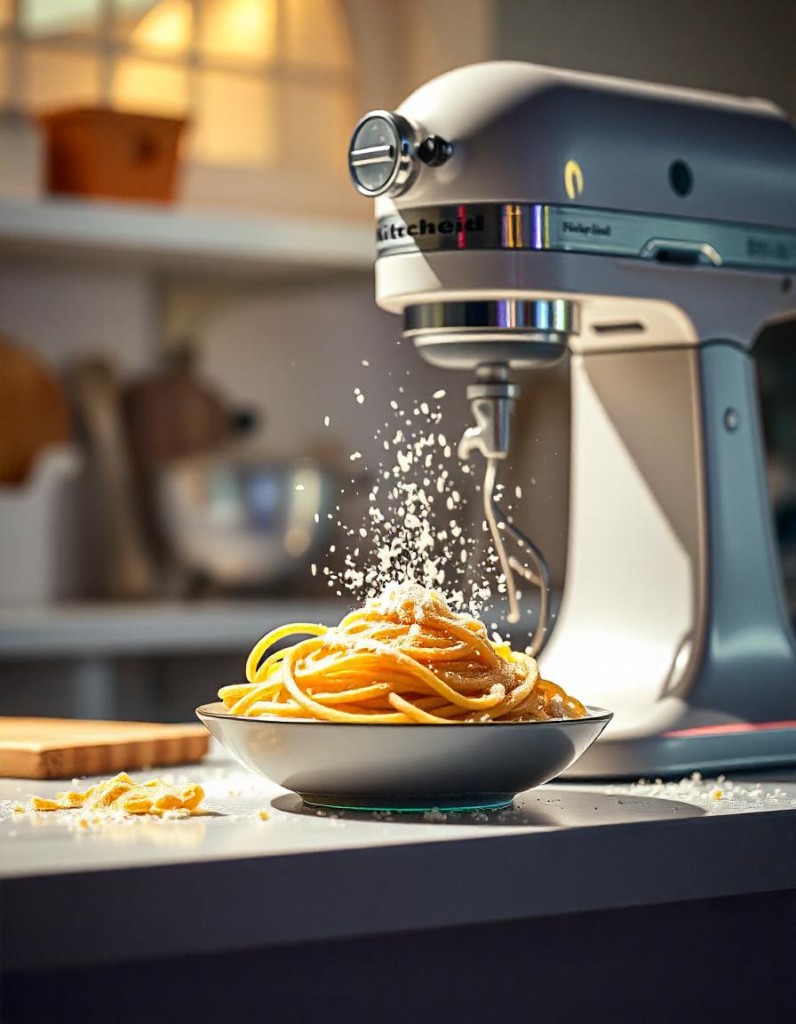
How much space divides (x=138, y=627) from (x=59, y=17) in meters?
1.27

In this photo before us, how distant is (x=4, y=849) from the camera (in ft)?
2.76

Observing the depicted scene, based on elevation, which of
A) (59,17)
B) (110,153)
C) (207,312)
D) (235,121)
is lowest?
(207,312)

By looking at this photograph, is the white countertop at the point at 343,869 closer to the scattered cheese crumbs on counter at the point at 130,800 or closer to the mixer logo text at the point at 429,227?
the scattered cheese crumbs on counter at the point at 130,800

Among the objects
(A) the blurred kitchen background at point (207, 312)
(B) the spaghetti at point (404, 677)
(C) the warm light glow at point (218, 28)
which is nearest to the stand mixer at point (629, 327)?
(B) the spaghetti at point (404, 677)

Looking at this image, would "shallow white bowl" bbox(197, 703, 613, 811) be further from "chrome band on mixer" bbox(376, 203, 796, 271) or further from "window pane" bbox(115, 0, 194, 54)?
"window pane" bbox(115, 0, 194, 54)

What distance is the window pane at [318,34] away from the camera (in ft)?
11.2

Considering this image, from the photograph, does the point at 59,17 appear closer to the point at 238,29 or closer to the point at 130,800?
the point at 238,29

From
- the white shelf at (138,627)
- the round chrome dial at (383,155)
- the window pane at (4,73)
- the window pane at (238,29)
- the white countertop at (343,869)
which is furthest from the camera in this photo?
the window pane at (238,29)

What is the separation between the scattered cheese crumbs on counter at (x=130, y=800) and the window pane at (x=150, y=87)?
2380mm

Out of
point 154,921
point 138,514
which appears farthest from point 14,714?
point 154,921

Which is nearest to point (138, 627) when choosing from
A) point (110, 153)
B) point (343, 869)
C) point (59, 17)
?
point (110, 153)

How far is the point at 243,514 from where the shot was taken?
2912 mm

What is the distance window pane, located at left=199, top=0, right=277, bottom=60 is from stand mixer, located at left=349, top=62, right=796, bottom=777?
2124 mm

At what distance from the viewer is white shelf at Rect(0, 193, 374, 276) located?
2.78 m
